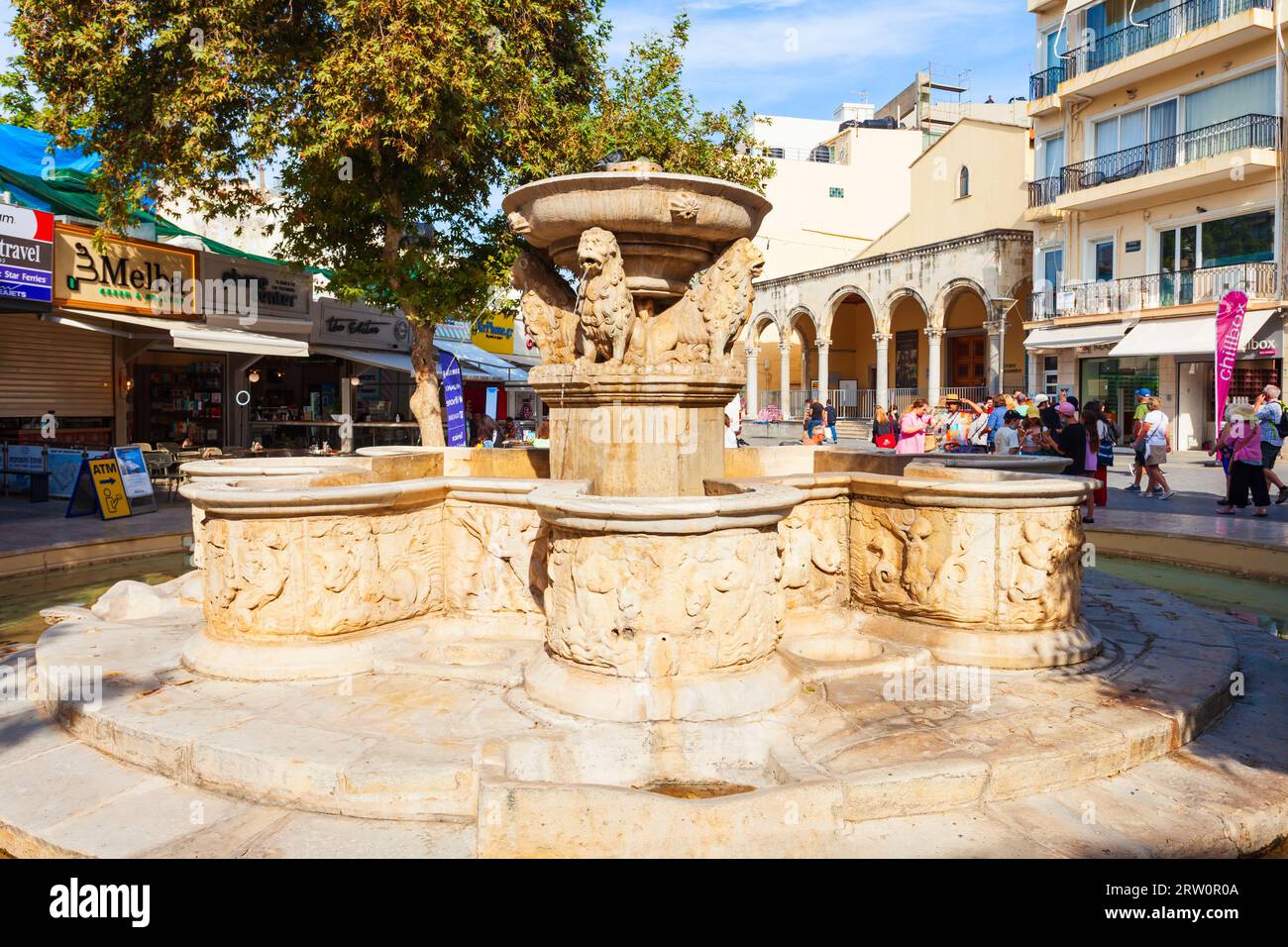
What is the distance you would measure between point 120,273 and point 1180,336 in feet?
71.5

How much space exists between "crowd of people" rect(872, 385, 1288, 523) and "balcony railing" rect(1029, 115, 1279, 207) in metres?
8.34

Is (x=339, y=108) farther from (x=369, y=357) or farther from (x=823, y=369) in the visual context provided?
(x=823, y=369)

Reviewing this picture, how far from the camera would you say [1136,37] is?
73.7ft

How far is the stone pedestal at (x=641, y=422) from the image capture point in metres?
5.26

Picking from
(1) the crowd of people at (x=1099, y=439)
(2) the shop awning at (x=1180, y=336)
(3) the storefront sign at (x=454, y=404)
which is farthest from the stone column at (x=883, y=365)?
(3) the storefront sign at (x=454, y=404)

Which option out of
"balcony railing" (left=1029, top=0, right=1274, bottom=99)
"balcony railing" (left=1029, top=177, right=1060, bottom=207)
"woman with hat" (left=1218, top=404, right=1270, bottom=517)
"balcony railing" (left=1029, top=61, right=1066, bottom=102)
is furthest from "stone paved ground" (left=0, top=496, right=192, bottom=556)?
"balcony railing" (left=1029, top=61, right=1066, bottom=102)

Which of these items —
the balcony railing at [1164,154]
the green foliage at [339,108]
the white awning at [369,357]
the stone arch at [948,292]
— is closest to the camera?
the green foliage at [339,108]

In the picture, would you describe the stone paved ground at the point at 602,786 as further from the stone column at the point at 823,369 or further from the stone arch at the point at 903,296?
the stone column at the point at 823,369

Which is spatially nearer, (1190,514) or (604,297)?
(604,297)

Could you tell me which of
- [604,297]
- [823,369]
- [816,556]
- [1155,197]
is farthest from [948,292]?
[604,297]

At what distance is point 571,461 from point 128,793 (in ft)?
9.48

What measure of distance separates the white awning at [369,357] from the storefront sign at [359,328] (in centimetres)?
27

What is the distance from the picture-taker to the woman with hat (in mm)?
10781

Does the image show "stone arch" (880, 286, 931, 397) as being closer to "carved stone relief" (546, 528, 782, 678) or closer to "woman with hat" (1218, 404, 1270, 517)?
"woman with hat" (1218, 404, 1270, 517)
